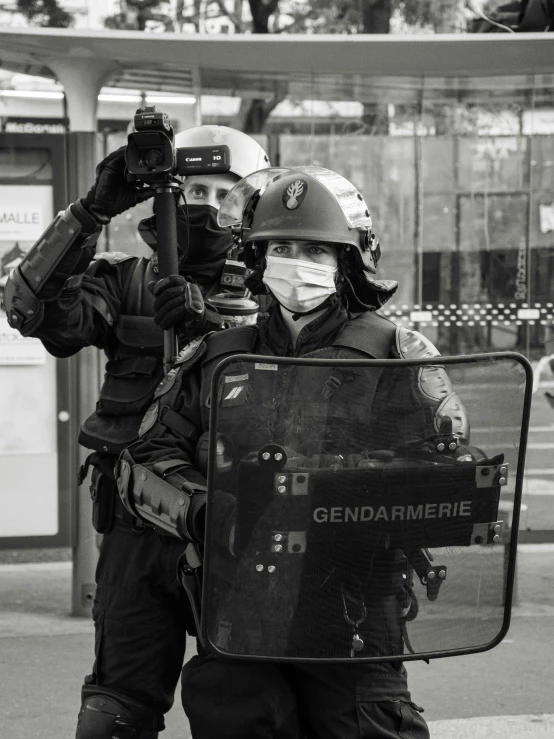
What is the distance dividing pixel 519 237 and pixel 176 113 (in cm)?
195

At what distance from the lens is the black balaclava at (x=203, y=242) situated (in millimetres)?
3504

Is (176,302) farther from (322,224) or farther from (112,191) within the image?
(322,224)

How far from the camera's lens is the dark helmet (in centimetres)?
258

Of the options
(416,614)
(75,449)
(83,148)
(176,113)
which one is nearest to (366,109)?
(176,113)

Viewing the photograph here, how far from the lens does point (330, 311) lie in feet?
8.65

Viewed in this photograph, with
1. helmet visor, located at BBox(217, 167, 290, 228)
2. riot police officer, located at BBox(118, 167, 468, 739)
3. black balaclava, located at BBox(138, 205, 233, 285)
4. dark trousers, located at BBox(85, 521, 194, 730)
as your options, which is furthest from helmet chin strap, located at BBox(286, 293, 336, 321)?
black balaclava, located at BBox(138, 205, 233, 285)

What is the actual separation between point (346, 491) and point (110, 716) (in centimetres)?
118

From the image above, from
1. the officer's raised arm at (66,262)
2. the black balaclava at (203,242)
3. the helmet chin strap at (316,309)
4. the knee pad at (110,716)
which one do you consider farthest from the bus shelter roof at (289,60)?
the knee pad at (110,716)

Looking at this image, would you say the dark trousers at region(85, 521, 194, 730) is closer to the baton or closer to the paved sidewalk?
the baton

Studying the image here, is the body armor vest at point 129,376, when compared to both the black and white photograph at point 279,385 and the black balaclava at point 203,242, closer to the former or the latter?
the black and white photograph at point 279,385

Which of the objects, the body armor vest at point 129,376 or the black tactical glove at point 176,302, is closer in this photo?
the black tactical glove at point 176,302

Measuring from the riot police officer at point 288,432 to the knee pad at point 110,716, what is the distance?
0.51m

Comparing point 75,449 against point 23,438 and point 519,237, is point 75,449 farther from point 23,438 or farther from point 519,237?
point 519,237

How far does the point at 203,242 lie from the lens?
3.51 m
